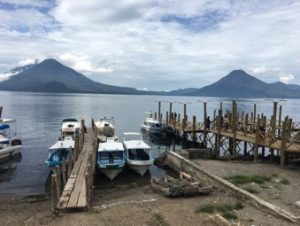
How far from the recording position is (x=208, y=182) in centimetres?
2241

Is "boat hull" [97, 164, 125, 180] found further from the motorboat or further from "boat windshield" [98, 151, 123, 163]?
the motorboat

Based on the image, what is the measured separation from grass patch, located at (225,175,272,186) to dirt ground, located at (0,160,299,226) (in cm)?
129

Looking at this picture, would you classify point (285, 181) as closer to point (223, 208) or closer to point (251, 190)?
point (251, 190)

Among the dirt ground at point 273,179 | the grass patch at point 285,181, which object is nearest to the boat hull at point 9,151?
the dirt ground at point 273,179

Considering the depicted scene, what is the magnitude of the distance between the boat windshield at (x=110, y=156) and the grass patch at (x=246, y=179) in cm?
983

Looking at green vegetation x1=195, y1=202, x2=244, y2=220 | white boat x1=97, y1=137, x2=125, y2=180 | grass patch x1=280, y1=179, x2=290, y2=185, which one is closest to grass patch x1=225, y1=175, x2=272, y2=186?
grass patch x1=280, y1=179, x2=290, y2=185

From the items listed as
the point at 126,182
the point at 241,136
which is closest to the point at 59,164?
the point at 126,182

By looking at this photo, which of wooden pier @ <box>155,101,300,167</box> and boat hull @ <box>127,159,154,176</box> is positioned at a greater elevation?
wooden pier @ <box>155,101,300,167</box>

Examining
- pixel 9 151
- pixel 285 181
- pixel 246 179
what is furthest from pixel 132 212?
pixel 9 151

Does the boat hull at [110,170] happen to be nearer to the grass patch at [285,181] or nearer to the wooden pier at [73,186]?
A: the wooden pier at [73,186]

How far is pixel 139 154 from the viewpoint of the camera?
31.0m

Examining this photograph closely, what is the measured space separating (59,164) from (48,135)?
2789 centimetres

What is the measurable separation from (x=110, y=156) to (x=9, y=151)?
1309 cm

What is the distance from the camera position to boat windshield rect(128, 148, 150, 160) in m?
30.4
